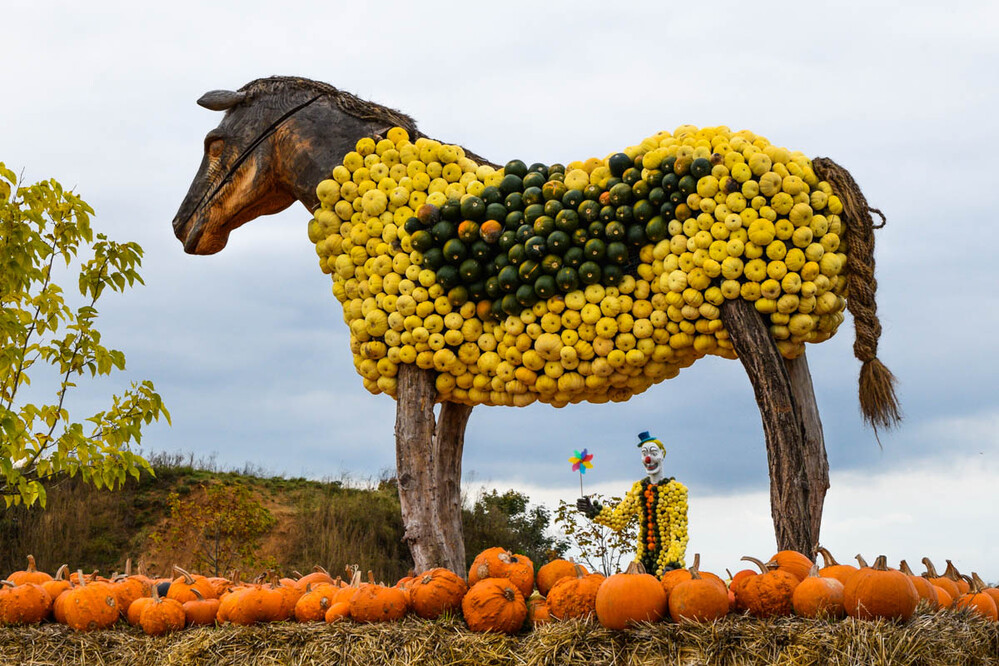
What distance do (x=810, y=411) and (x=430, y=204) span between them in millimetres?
2935

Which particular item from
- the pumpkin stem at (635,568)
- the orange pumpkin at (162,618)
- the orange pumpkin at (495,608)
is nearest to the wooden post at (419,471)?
the orange pumpkin at (162,618)

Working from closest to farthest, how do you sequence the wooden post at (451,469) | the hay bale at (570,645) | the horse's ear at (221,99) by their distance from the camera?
the hay bale at (570,645) < the wooden post at (451,469) < the horse's ear at (221,99)

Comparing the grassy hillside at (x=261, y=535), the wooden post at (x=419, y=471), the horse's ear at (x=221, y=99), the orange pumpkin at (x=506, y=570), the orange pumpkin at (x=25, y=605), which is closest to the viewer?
the orange pumpkin at (x=506, y=570)

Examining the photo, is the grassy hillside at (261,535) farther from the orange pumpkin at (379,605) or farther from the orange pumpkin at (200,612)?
the orange pumpkin at (379,605)

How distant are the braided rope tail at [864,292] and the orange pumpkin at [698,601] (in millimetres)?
2346

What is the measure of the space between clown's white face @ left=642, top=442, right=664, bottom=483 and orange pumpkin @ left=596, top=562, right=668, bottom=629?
749cm

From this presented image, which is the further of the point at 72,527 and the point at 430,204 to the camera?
the point at 72,527

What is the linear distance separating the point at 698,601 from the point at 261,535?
12.7 m

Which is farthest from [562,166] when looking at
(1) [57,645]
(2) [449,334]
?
(1) [57,645]

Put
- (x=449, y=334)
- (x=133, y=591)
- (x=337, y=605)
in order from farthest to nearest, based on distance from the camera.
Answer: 1. (x=449, y=334)
2. (x=133, y=591)
3. (x=337, y=605)

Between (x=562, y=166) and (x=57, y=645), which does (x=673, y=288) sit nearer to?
(x=562, y=166)

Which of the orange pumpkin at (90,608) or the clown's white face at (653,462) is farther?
the clown's white face at (653,462)

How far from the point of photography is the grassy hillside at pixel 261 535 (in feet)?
49.6

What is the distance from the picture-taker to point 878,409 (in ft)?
19.9
